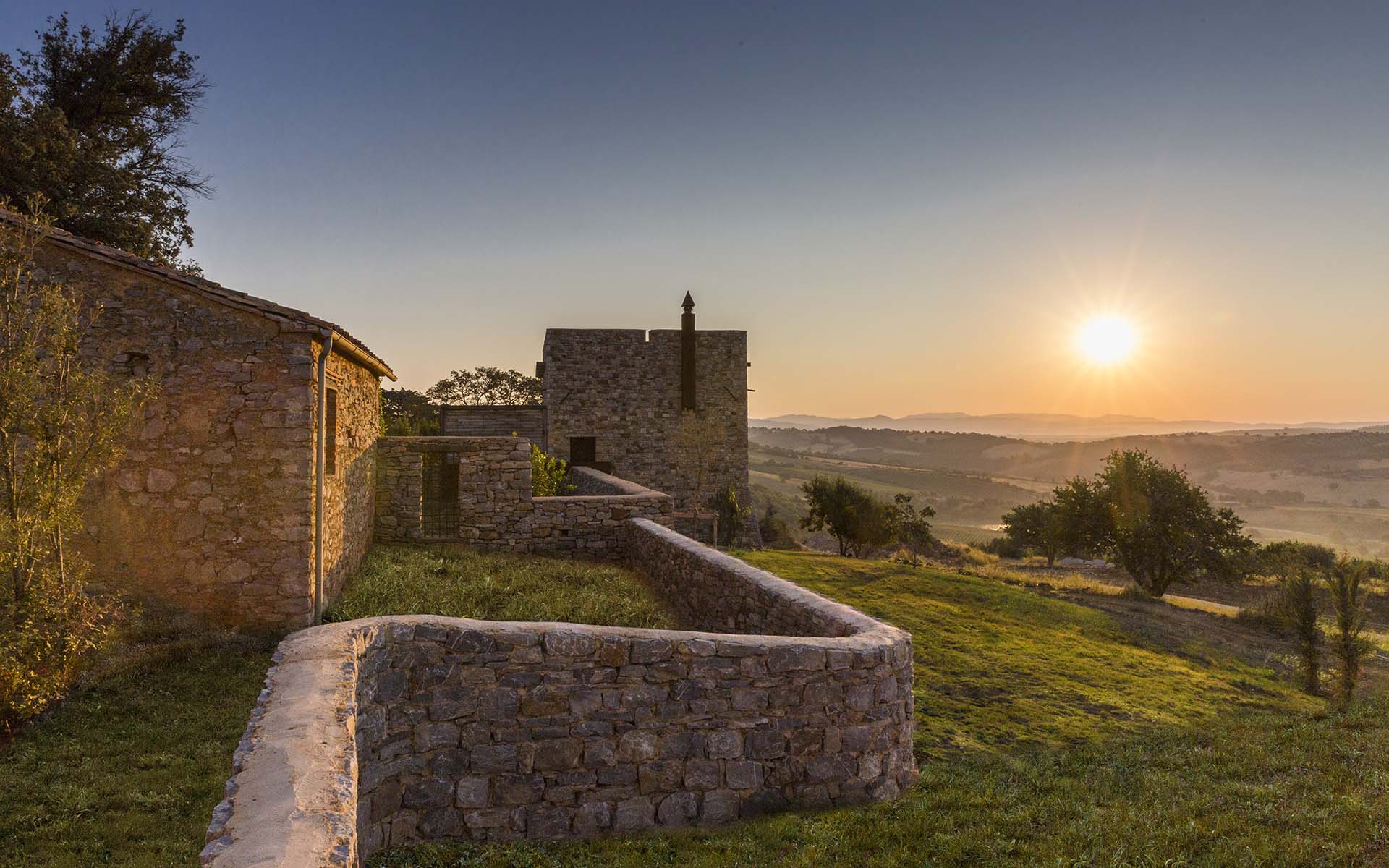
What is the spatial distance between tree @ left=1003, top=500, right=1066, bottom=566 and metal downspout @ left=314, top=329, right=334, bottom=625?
84.7 ft

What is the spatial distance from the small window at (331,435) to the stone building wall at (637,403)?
52.8 ft

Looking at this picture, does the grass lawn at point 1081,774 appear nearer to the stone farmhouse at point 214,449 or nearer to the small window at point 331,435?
the stone farmhouse at point 214,449

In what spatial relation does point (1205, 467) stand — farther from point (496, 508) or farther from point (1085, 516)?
point (496, 508)

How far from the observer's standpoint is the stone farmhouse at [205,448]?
25.1 feet

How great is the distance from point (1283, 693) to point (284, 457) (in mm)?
15726

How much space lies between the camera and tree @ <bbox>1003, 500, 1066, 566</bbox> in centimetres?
2848

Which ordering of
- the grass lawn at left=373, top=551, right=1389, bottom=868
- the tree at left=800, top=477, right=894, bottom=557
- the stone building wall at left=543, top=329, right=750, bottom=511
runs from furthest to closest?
the tree at left=800, top=477, right=894, bottom=557
the stone building wall at left=543, top=329, right=750, bottom=511
the grass lawn at left=373, top=551, right=1389, bottom=868

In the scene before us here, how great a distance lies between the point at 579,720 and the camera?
510 centimetres

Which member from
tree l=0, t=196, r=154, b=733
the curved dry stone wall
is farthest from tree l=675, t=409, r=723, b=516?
the curved dry stone wall

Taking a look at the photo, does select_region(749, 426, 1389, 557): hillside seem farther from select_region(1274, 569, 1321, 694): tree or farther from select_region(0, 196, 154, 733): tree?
select_region(0, 196, 154, 733): tree

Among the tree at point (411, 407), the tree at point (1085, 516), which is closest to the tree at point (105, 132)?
the tree at point (411, 407)

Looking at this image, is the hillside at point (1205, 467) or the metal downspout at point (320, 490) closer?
the metal downspout at point (320, 490)

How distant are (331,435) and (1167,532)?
24699mm

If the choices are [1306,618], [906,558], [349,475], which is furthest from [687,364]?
[1306,618]
